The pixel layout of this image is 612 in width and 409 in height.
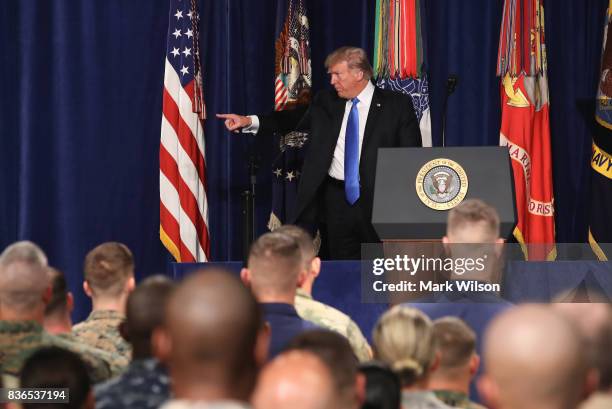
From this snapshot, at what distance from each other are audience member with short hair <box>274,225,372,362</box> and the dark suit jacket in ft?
7.50

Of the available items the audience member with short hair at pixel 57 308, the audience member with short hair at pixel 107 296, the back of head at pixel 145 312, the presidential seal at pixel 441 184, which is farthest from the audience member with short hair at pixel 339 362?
the presidential seal at pixel 441 184

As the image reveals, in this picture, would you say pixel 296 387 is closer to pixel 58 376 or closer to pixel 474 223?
pixel 58 376

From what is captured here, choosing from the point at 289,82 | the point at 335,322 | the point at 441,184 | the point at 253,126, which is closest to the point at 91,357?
the point at 335,322

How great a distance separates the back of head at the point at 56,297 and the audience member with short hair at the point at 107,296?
0.09 meters

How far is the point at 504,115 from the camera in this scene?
274 inches

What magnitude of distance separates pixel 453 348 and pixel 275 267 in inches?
27.7

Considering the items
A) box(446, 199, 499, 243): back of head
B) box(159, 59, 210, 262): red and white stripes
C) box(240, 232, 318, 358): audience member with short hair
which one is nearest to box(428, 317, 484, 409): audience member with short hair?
box(240, 232, 318, 358): audience member with short hair

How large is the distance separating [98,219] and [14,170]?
746 mm

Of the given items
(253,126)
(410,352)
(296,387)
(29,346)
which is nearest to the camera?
(296,387)

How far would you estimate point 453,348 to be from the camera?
229cm

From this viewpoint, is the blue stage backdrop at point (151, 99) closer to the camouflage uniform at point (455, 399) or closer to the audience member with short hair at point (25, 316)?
the audience member with short hair at point (25, 316)

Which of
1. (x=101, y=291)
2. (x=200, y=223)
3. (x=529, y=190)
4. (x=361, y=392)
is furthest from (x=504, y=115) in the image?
(x=361, y=392)

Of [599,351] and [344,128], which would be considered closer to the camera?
[599,351]

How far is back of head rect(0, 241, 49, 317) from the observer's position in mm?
2539
